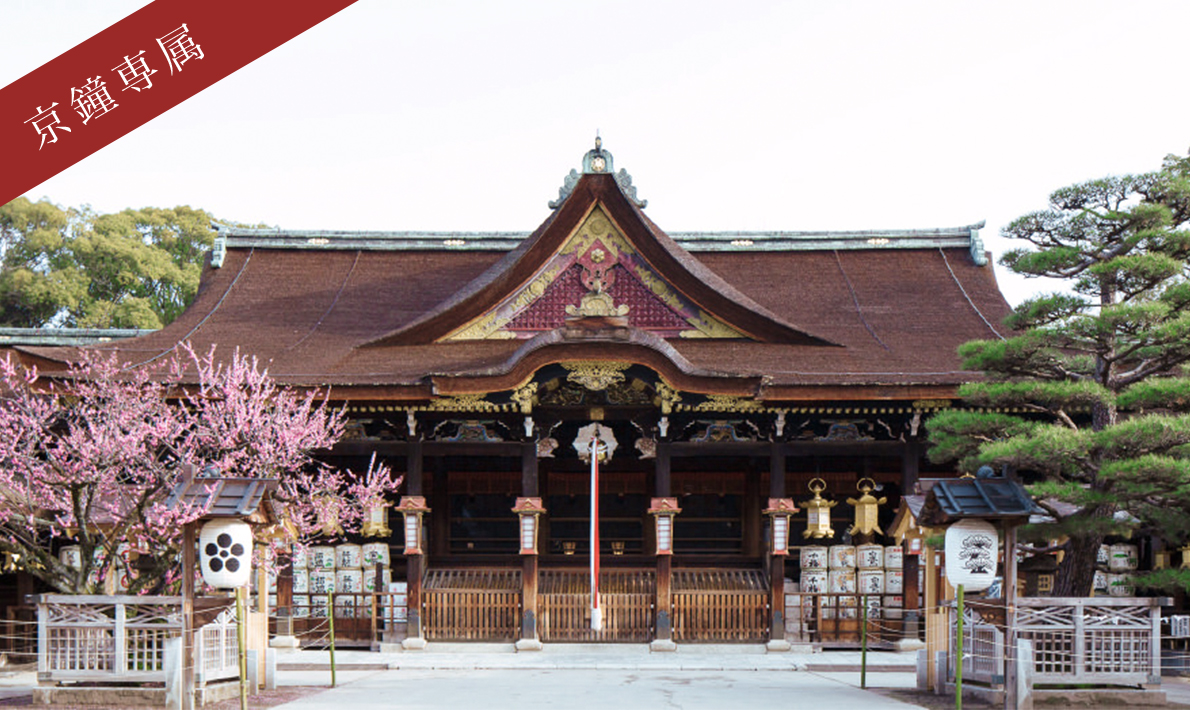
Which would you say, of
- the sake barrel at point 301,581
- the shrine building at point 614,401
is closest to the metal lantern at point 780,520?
the shrine building at point 614,401

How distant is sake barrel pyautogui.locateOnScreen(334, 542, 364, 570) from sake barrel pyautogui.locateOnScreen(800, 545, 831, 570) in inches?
292

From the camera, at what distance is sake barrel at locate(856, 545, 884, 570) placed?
1948 cm

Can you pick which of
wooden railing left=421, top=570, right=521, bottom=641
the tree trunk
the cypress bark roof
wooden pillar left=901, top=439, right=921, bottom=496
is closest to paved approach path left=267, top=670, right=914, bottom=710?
the tree trunk

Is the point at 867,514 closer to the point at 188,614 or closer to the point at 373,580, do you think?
the point at 373,580

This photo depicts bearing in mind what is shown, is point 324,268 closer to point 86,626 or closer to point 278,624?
point 278,624

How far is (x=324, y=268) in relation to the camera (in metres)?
24.6

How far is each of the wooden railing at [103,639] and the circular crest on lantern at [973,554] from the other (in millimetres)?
7949

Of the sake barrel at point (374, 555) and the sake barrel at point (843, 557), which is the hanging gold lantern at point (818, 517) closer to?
the sake barrel at point (843, 557)

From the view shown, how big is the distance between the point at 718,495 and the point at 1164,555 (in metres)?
7.42

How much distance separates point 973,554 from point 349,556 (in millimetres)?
11157

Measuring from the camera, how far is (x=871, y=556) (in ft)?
64.0

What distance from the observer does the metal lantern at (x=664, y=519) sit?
61.9ft

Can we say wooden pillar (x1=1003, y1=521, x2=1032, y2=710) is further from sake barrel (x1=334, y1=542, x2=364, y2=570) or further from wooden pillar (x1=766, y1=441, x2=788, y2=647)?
sake barrel (x1=334, y1=542, x2=364, y2=570)

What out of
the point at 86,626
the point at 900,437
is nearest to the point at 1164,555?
the point at 900,437
